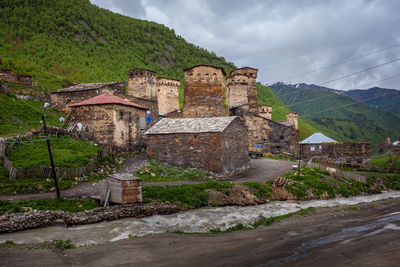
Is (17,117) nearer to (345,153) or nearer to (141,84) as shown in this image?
(141,84)

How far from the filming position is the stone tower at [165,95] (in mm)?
50031

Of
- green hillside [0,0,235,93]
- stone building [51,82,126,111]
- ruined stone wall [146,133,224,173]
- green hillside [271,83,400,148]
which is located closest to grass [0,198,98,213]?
ruined stone wall [146,133,224,173]

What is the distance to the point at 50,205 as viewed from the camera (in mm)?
12164

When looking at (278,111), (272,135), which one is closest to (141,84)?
(272,135)

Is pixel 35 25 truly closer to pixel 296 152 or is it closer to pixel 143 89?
pixel 143 89

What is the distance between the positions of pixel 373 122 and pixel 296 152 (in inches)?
4217

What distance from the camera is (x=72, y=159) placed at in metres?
16.3

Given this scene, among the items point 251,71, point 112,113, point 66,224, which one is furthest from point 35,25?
point 66,224

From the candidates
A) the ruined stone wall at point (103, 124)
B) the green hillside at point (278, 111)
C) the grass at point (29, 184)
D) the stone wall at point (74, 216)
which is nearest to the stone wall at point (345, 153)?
the ruined stone wall at point (103, 124)

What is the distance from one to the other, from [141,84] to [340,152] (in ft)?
102

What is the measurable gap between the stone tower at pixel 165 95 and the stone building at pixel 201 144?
27.0 m

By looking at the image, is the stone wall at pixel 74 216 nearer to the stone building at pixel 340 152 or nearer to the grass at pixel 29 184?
the grass at pixel 29 184

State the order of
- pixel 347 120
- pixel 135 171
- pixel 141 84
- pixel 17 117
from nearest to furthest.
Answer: pixel 135 171 < pixel 17 117 < pixel 141 84 < pixel 347 120

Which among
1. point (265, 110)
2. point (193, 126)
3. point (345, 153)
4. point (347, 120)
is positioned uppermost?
point (347, 120)
